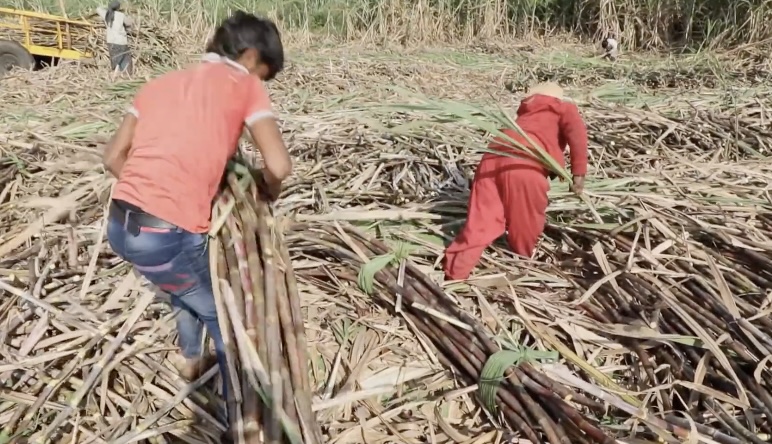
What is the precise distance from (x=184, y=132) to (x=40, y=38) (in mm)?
7355

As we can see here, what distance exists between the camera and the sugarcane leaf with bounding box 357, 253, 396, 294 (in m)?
2.32

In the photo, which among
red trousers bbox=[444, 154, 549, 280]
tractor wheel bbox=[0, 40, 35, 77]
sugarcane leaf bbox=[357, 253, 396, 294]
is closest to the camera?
sugarcane leaf bbox=[357, 253, 396, 294]

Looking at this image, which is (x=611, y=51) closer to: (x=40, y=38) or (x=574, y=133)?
(x=574, y=133)

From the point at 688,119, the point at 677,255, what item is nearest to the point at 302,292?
the point at 677,255

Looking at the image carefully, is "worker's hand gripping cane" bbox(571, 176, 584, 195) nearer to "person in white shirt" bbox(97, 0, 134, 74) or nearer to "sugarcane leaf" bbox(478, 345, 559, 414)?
"sugarcane leaf" bbox(478, 345, 559, 414)

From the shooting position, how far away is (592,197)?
286 cm

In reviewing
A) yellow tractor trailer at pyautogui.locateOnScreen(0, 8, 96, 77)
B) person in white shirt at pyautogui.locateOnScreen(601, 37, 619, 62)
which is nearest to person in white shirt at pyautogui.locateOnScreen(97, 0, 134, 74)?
yellow tractor trailer at pyautogui.locateOnScreen(0, 8, 96, 77)

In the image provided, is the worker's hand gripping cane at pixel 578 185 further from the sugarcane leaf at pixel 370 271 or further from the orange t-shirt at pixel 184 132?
the orange t-shirt at pixel 184 132

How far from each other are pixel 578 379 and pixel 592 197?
124 centimetres

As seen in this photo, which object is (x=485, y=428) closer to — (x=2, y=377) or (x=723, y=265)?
(x=723, y=265)

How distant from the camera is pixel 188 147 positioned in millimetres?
1696

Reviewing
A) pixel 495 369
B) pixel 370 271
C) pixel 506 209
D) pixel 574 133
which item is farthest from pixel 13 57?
pixel 495 369

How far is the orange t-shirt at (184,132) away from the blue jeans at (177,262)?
60 millimetres

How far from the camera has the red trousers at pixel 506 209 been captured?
2.56 meters
